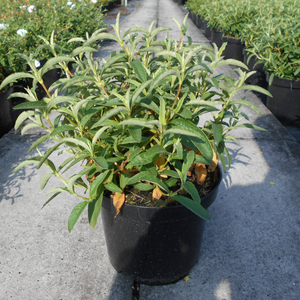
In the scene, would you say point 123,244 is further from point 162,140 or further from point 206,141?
point 206,141

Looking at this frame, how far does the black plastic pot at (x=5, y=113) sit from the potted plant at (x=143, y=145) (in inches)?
79.4

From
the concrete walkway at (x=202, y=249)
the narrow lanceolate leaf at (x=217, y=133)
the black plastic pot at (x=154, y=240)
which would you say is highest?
the narrow lanceolate leaf at (x=217, y=133)

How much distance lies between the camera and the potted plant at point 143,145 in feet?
3.86

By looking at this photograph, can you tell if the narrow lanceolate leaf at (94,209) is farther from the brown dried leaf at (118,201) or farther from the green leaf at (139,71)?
the green leaf at (139,71)

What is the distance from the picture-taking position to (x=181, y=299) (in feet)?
5.14

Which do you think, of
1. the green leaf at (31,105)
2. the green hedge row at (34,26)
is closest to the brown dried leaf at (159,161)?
the green leaf at (31,105)

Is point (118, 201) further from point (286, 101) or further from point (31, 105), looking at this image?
point (286, 101)

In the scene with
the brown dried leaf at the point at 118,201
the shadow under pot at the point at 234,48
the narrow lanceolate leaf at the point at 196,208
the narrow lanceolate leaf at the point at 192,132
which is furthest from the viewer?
the shadow under pot at the point at 234,48

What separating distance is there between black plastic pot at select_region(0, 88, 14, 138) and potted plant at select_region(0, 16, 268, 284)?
202 centimetres

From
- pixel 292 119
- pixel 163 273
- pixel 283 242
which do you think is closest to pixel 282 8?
pixel 292 119

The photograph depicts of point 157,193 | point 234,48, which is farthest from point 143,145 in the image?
point 234,48

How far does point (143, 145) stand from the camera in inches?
52.2

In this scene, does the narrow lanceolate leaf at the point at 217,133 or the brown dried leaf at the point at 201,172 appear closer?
the narrow lanceolate leaf at the point at 217,133

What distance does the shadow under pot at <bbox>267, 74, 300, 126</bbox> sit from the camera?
3.45 m
